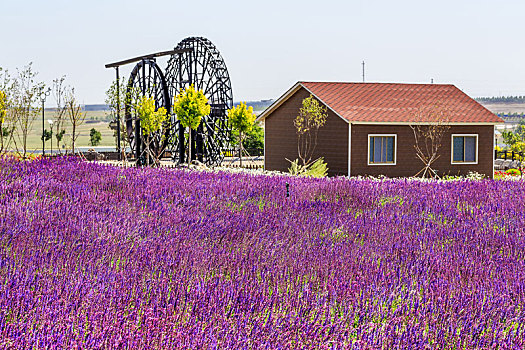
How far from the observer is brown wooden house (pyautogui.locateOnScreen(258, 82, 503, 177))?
26219 millimetres

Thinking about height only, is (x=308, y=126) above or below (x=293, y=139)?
above

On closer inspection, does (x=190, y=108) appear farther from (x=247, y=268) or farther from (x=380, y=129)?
(x=247, y=268)

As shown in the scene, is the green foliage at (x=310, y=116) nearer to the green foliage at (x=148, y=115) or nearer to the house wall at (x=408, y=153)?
the house wall at (x=408, y=153)

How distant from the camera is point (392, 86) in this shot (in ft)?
100

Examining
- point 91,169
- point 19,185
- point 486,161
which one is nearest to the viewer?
point 19,185

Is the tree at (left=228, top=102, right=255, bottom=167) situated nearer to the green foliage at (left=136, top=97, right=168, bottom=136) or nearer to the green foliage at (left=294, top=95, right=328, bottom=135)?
Result: the green foliage at (left=136, top=97, right=168, bottom=136)

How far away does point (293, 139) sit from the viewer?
29406mm

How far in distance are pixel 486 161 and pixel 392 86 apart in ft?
17.9

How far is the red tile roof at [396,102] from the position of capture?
88.2 ft

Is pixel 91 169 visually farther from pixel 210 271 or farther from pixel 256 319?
pixel 256 319

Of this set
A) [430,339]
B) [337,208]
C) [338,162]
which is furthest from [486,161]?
[430,339]

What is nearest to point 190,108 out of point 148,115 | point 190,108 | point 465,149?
point 190,108

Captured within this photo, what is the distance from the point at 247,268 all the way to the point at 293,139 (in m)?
25.0

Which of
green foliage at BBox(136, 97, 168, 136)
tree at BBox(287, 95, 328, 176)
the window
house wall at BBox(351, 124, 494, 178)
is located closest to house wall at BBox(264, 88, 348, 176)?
tree at BBox(287, 95, 328, 176)
